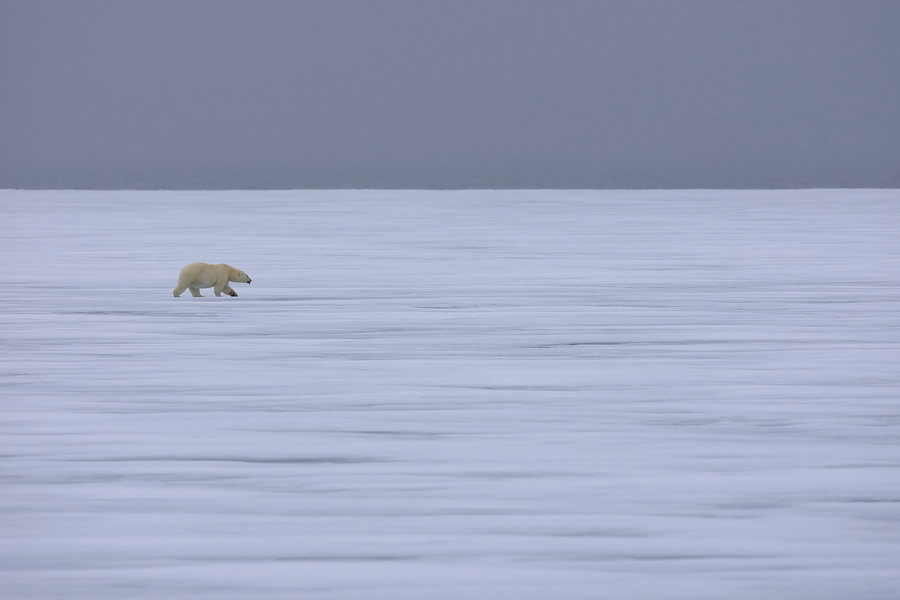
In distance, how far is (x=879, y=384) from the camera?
391 cm

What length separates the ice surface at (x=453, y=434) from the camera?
2.27 m

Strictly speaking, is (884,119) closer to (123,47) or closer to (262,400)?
(123,47)

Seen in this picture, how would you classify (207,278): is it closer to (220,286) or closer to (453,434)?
(220,286)

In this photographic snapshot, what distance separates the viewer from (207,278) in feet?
20.4

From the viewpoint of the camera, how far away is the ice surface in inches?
89.4

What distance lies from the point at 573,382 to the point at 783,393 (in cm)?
58

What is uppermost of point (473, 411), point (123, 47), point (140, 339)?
point (123, 47)

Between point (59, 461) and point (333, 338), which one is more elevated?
point (333, 338)

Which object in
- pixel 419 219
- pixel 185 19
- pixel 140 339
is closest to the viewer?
pixel 140 339

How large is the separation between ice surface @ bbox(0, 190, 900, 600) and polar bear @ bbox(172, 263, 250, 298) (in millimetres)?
83

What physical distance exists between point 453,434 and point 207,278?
10.6 feet

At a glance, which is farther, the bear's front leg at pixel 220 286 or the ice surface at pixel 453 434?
the bear's front leg at pixel 220 286

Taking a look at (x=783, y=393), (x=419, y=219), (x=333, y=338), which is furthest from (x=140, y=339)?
(x=419, y=219)

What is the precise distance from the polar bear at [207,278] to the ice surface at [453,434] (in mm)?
83
